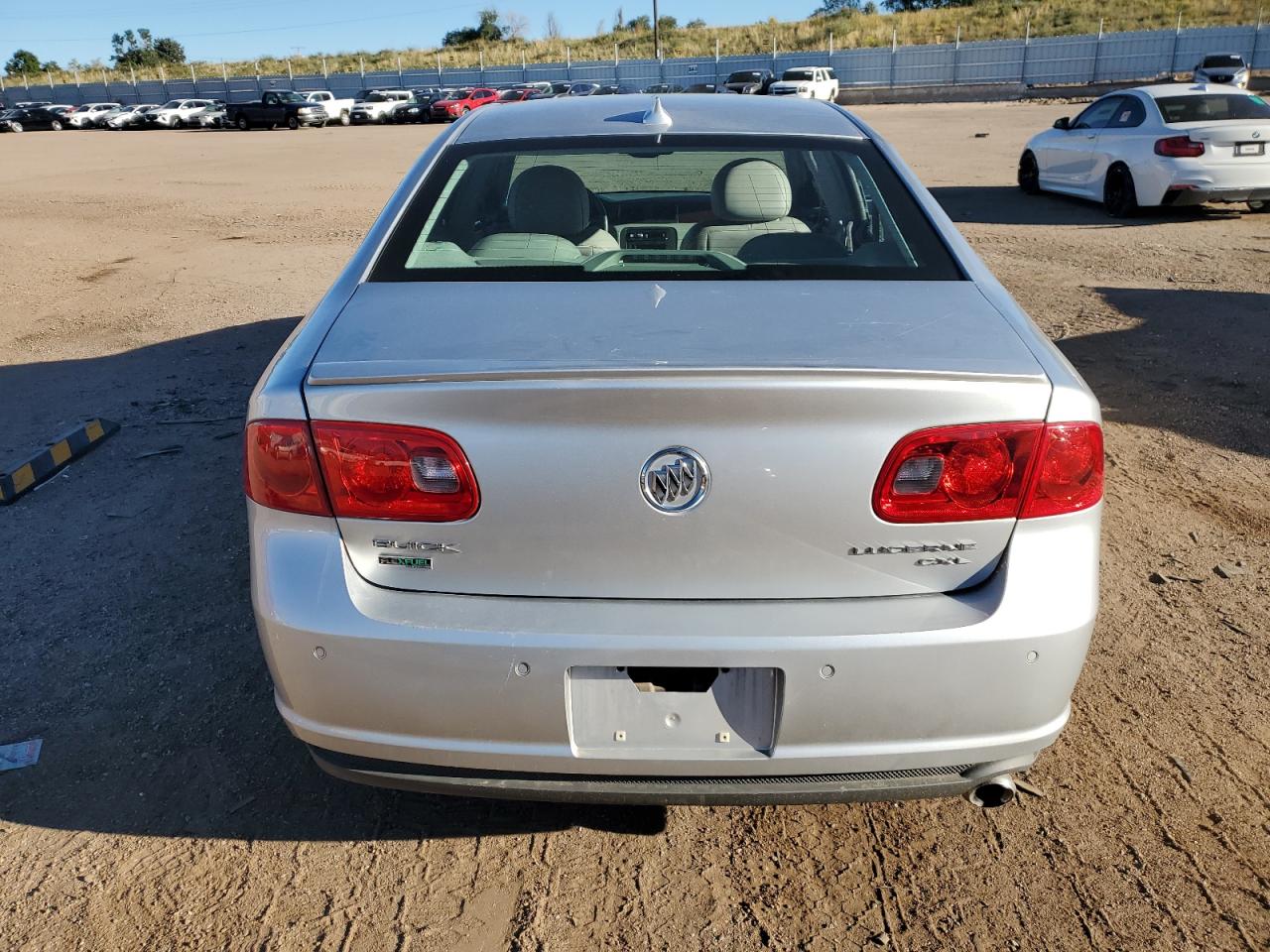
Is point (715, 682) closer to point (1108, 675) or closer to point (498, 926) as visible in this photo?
point (498, 926)

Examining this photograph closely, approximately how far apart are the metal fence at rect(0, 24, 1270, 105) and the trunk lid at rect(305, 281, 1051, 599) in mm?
51020

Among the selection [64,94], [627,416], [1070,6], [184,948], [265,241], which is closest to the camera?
[627,416]

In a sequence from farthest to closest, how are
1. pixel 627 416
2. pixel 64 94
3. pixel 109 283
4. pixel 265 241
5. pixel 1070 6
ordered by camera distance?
pixel 64 94 → pixel 1070 6 → pixel 265 241 → pixel 109 283 → pixel 627 416

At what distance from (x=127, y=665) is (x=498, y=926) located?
1819 mm

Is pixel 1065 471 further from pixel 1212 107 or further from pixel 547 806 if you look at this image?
pixel 1212 107

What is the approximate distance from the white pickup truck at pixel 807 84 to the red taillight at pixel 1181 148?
30.3 meters

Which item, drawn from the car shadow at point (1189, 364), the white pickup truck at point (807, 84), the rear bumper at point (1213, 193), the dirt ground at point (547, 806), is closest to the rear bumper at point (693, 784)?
the dirt ground at point (547, 806)

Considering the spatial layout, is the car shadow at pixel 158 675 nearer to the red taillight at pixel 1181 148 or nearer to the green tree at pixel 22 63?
the red taillight at pixel 1181 148

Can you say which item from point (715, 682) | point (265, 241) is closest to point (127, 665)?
point (715, 682)

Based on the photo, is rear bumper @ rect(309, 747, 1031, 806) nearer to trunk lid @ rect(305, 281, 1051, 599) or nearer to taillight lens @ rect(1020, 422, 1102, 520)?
trunk lid @ rect(305, 281, 1051, 599)

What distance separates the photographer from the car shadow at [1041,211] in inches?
486

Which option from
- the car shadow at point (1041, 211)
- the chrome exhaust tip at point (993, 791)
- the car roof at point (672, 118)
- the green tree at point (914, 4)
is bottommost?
the car shadow at point (1041, 211)

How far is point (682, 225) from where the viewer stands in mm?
4102

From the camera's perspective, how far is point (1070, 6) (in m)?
61.3
